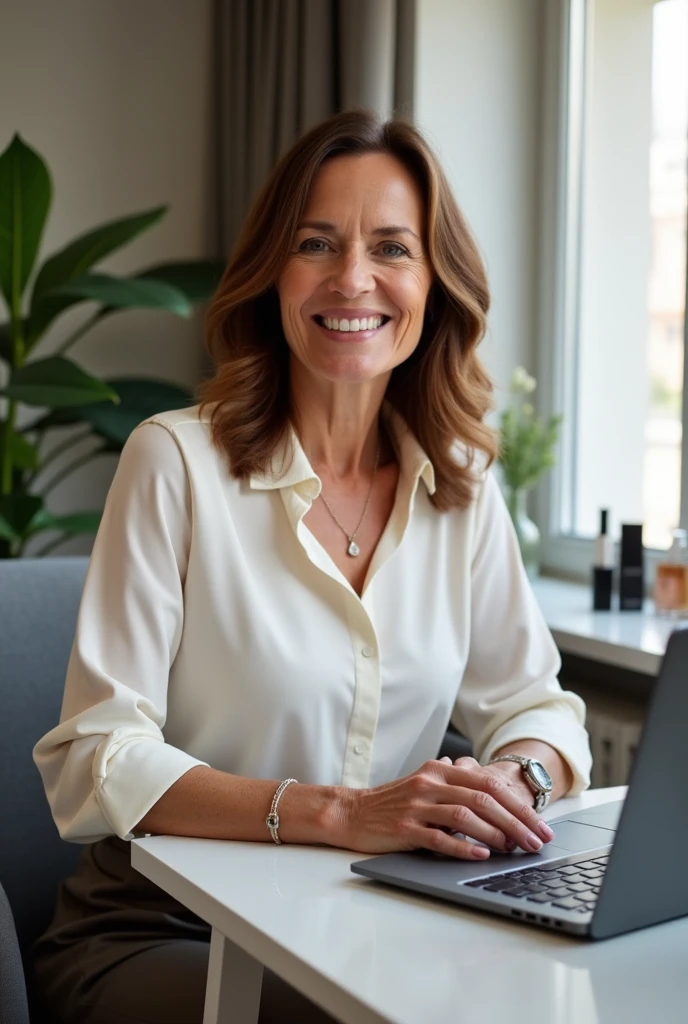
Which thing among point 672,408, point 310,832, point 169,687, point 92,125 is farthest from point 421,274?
point 92,125

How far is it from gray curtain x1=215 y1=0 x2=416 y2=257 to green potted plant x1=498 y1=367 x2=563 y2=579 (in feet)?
2.16

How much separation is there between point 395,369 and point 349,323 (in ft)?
0.75

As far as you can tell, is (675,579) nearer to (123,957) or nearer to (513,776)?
(513,776)

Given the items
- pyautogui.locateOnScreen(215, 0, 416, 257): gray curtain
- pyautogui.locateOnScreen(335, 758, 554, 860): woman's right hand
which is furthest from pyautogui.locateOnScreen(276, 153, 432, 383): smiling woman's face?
pyautogui.locateOnScreen(215, 0, 416, 257): gray curtain

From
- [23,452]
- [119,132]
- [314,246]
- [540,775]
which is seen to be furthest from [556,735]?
[119,132]

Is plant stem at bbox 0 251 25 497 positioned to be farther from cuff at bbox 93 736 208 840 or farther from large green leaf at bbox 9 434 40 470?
cuff at bbox 93 736 208 840

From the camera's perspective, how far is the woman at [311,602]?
1.24 metres

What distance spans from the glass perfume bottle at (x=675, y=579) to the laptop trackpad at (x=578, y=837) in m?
1.07

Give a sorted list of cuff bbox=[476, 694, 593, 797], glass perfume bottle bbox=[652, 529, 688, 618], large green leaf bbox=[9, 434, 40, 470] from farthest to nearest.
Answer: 1. large green leaf bbox=[9, 434, 40, 470]
2. glass perfume bottle bbox=[652, 529, 688, 618]
3. cuff bbox=[476, 694, 593, 797]

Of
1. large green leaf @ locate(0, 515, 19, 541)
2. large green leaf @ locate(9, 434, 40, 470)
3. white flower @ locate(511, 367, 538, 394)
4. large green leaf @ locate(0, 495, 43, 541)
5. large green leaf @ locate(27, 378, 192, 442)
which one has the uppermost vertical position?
white flower @ locate(511, 367, 538, 394)

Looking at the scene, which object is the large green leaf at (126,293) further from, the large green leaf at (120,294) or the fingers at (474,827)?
the fingers at (474,827)

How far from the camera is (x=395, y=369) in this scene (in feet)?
5.78

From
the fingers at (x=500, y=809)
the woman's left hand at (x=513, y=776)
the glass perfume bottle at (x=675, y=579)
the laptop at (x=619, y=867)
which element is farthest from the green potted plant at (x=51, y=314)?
the laptop at (x=619, y=867)

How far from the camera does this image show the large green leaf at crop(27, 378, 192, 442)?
2734mm
